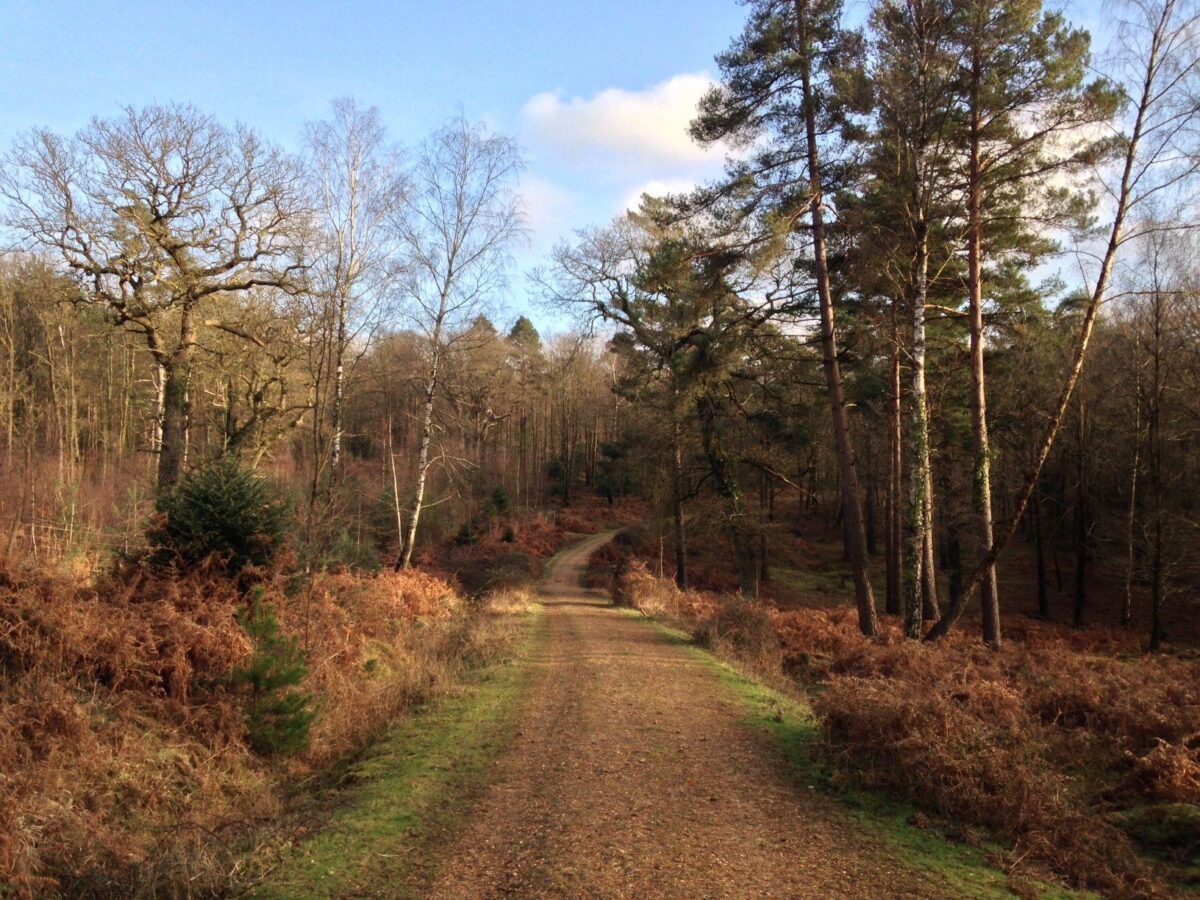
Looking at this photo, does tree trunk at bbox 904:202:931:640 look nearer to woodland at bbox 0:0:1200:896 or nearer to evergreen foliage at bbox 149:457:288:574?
woodland at bbox 0:0:1200:896

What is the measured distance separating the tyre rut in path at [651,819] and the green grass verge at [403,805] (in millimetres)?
226

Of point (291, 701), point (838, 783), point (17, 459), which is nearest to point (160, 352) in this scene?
point (17, 459)

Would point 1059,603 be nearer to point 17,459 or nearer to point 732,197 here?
point 732,197

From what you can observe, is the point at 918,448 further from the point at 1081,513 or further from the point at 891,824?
the point at 1081,513

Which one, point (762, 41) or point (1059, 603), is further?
point (1059, 603)

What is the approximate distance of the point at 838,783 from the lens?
20.5 ft

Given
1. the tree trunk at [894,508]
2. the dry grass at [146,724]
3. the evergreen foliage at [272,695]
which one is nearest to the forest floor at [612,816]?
the dry grass at [146,724]

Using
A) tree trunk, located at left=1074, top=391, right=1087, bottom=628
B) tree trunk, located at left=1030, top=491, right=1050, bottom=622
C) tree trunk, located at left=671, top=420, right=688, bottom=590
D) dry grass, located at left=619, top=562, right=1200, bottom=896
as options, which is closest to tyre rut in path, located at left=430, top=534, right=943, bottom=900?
dry grass, located at left=619, top=562, right=1200, bottom=896

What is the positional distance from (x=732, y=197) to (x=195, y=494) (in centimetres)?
1189

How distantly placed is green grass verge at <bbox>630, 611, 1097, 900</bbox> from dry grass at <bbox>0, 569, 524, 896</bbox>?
14.2 ft

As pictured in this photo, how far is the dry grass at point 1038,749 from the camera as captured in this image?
501cm

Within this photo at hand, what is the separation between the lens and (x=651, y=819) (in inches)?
215

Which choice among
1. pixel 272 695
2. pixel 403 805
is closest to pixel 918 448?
pixel 403 805

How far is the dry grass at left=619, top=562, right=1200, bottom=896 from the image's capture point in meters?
5.01
